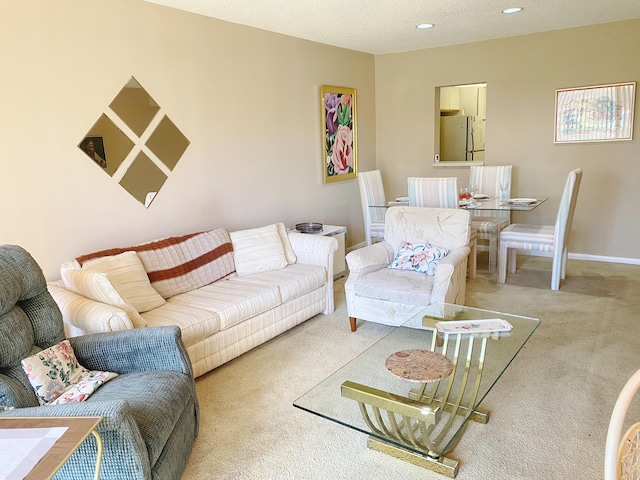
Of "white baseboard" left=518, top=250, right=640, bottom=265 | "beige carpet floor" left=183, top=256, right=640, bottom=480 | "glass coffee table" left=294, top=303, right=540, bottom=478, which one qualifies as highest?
"glass coffee table" left=294, top=303, right=540, bottom=478

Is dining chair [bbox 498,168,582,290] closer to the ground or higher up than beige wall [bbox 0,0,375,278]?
closer to the ground

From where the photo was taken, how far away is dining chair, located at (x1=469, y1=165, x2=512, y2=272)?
15.0 ft

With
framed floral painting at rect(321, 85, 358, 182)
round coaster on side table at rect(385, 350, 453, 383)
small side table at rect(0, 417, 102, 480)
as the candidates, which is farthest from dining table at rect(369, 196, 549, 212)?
small side table at rect(0, 417, 102, 480)

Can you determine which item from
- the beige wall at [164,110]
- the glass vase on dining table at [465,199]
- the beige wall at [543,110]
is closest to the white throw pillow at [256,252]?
the beige wall at [164,110]

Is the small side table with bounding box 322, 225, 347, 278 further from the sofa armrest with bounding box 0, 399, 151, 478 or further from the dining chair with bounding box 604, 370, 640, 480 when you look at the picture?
the dining chair with bounding box 604, 370, 640, 480

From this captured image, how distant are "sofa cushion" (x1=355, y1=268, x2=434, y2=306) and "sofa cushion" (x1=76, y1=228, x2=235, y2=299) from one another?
1055 millimetres

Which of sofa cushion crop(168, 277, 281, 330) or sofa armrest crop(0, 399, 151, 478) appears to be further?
sofa cushion crop(168, 277, 281, 330)

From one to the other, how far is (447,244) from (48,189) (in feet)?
8.96

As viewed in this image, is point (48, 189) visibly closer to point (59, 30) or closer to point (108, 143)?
point (108, 143)

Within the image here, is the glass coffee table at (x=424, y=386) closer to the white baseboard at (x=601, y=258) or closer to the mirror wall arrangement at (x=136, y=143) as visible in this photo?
the mirror wall arrangement at (x=136, y=143)

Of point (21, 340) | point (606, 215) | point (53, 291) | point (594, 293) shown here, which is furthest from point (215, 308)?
point (606, 215)

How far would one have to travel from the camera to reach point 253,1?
3402 mm

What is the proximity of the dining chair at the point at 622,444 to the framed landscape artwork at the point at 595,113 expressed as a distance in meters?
4.57

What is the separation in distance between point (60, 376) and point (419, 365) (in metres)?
1.50
